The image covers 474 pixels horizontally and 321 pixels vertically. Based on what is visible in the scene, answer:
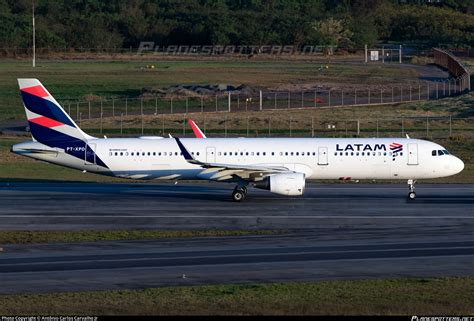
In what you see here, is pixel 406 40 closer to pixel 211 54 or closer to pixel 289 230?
pixel 211 54

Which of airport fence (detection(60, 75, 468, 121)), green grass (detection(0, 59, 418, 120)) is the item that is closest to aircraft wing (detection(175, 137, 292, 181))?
airport fence (detection(60, 75, 468, 121))

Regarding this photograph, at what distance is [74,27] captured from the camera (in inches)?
6801

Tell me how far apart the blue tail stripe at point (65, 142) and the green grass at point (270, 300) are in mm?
21052

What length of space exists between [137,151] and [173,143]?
1774 mm

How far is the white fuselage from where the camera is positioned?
48.7 metres

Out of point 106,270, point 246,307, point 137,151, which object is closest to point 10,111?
point 137,151

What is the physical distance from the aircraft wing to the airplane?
0.31 ft

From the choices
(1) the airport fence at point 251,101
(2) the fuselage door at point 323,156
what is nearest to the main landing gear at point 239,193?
(2) the fuselage door at point 323,156

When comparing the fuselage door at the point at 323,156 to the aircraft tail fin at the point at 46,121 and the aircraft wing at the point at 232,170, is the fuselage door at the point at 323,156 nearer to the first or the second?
the aircraft wing at the point at 232,170

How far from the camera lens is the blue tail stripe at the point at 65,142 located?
48.8 metres

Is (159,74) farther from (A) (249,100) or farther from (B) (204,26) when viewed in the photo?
(B) (204,26)

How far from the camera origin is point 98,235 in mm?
38281

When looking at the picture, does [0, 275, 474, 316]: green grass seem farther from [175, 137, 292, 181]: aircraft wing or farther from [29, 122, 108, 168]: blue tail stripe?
[29, 122, 108, 168]: blue tail stripe

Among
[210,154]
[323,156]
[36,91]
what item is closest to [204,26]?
[36,91]
